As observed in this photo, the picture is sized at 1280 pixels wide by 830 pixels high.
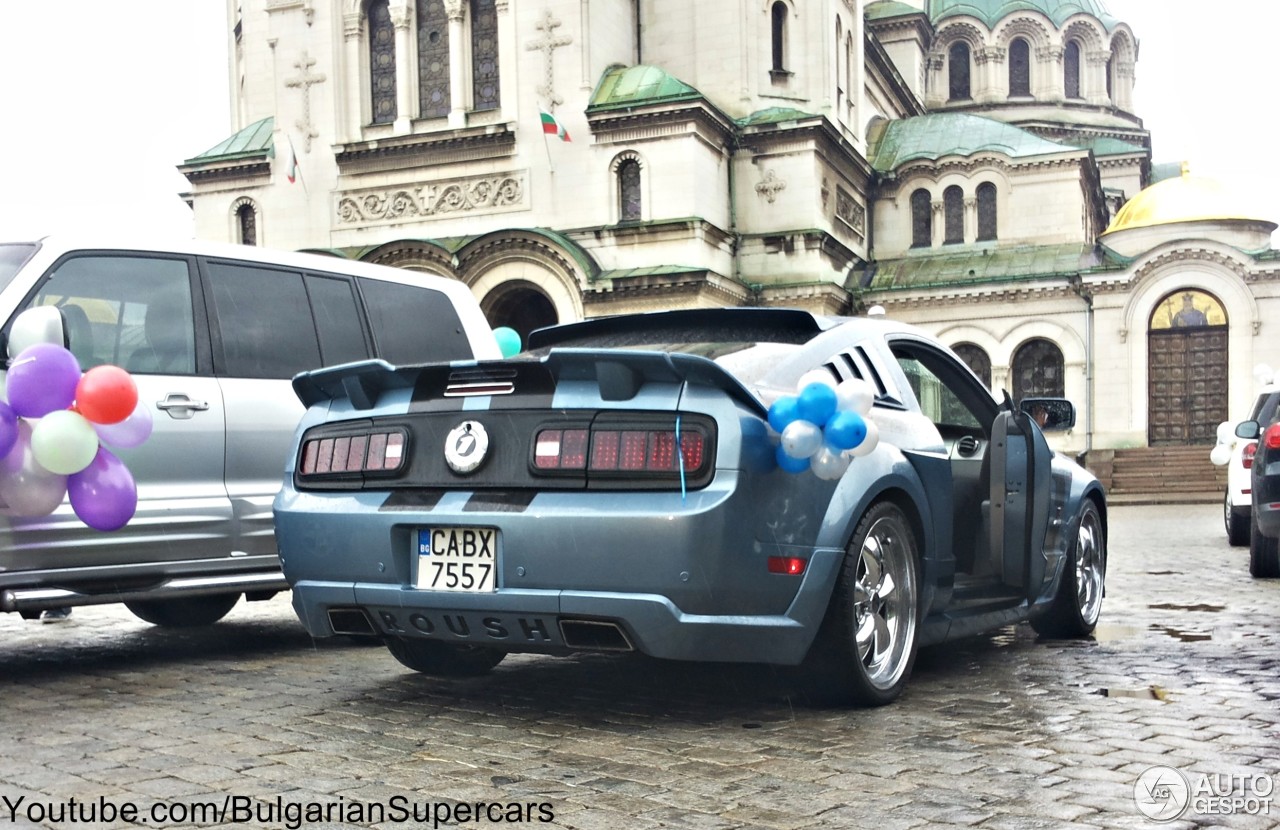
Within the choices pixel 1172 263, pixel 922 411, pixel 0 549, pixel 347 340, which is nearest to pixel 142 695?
pixel 0 549

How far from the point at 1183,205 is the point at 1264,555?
33772 millimetres

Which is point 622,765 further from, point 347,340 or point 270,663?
point 347,340

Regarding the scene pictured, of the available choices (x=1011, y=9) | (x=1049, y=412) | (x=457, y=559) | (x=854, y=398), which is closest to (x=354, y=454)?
(x=457, y=559)

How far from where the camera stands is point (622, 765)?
166 inches

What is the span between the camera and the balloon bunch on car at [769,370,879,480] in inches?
181

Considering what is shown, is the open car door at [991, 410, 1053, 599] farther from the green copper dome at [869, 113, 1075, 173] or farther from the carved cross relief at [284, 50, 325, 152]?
the green copper dome at [869, 113, 1075, 173]

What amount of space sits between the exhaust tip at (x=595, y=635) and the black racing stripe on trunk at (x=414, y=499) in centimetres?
69

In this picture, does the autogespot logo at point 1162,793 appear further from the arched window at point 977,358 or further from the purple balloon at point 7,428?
the arched window at point 977,358

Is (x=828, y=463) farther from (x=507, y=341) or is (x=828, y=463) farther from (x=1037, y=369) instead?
(x=1037, y=369)

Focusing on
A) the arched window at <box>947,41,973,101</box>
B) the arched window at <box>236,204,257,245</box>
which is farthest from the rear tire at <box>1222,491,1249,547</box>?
the arched window at <box>947,41,973,101</box>

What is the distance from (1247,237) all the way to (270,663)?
40.0m

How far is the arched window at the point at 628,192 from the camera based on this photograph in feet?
121

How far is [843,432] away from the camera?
4.66 m

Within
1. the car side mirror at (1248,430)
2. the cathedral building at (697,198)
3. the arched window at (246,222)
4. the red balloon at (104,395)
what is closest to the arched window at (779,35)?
the cathedral building at (697,198)
